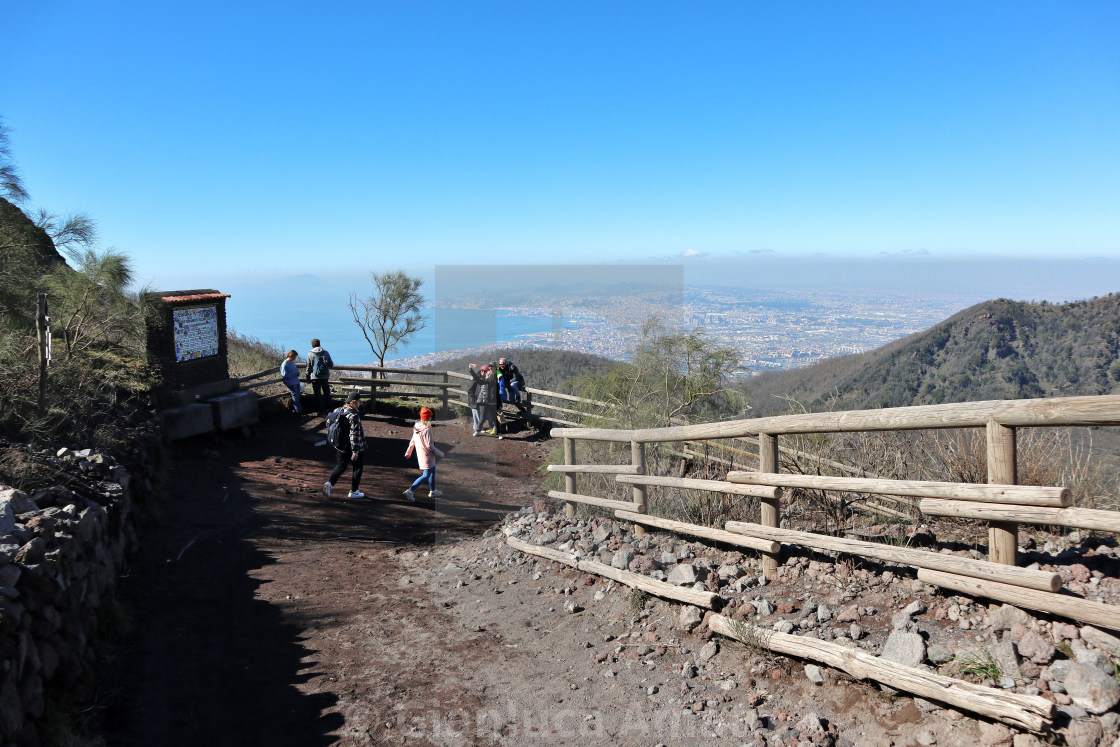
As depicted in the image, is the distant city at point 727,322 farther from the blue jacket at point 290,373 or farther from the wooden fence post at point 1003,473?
the wooden fence post at point 1003,473

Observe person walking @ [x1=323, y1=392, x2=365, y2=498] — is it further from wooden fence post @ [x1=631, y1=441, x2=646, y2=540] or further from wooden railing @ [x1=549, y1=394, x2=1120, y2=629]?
wooden railing @ [x1=549, y1=394, x2=1120, y2=629]

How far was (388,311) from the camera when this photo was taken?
33.6 m

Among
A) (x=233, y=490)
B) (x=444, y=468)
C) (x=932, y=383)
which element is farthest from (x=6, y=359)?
(x=932, y=383)

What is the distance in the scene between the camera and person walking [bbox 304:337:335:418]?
1655cm

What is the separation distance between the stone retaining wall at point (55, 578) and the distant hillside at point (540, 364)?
35.7 ft

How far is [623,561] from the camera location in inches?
233

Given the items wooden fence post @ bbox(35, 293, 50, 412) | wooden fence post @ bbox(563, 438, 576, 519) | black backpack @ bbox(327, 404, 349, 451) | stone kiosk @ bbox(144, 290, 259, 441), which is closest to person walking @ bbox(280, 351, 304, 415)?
stone kiosk @ bbox(144, 290, 259, 441)

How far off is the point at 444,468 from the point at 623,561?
323 inches

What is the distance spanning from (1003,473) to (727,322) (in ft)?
46.0

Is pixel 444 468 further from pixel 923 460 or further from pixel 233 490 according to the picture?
pixel 923 460

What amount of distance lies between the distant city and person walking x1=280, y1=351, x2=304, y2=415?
3227mm

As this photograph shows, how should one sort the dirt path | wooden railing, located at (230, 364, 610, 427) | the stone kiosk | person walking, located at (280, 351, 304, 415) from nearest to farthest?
the dirt path, the stone kiosk, person walking, located at (280, 351, 304, 415), wooden railing, located at (230, 364, 610, 427)

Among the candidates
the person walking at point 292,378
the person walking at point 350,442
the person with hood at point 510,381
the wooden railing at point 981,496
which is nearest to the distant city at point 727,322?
the person with hood at point 510,381

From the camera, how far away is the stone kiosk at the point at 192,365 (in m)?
12.8
